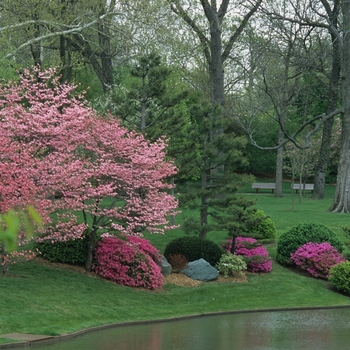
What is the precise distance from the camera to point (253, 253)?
69.4ft

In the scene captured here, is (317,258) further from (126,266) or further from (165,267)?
(126,266)

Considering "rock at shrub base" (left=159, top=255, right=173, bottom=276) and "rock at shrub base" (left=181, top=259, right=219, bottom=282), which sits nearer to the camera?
"rock at shrub base" (left=159, top=255, right=173, bottom=276)

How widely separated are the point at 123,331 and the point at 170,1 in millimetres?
19560

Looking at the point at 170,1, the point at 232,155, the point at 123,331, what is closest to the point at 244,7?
Result: the point at 170,1

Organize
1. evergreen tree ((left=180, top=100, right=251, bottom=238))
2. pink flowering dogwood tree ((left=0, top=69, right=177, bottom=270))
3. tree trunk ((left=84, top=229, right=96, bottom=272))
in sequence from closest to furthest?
pink flowering dogwood tree ((left=0, top=69, right=177, bottom=270)) → tree trunk ((left=84, top=229, right=96, bottom=272)) → evergreen tree ((left=180, top=100, right=251, bottom=238))

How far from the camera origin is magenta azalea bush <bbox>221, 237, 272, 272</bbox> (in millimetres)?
20562

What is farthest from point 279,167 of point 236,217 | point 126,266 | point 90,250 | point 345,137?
point 90,250

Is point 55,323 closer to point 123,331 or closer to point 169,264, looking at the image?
point 123,331

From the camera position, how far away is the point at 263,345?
39.0 feet

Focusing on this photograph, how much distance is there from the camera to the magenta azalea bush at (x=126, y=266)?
17.3 meters

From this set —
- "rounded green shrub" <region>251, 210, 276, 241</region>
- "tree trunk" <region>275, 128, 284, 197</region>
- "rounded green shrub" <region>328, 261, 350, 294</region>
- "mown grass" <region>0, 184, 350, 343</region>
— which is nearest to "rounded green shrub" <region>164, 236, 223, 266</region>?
"mown grass" <region>0, 184, 350, 343</region>

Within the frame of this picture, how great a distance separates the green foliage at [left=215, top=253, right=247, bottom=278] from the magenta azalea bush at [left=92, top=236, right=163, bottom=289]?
8.32 ft

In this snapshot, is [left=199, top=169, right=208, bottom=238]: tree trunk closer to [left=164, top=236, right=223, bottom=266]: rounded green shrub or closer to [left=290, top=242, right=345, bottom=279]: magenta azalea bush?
[left=164, top=236, right=223, bottom=266]: rounded green shrub

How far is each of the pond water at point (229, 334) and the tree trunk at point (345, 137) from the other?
15.5 metres
